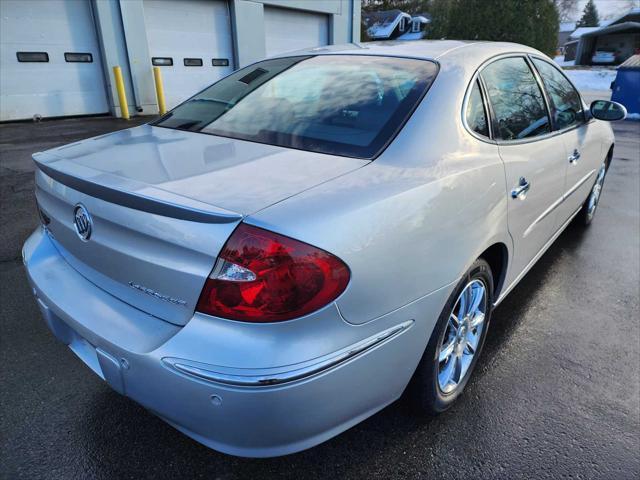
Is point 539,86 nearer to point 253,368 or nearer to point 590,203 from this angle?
point 590,203

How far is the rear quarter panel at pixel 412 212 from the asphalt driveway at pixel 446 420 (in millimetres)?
734

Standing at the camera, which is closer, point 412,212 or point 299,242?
point 299,242

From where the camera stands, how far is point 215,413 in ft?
4.51

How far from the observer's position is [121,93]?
10.7 metres

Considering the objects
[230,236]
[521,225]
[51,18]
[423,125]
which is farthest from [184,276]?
[51,18]

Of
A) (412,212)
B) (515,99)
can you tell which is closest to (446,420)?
(412,212)

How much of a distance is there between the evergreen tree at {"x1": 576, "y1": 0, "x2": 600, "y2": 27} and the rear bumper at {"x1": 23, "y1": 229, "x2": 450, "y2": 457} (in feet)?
275

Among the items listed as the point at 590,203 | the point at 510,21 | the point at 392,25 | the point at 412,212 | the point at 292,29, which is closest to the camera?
the point at 412,212

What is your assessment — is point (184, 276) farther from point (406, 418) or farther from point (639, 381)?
point (639, 381)

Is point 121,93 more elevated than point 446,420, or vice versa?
point 446,420

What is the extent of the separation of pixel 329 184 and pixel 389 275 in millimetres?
350

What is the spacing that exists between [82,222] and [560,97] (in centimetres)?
298

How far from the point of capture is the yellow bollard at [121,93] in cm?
1058

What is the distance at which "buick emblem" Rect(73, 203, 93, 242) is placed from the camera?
1673mm
